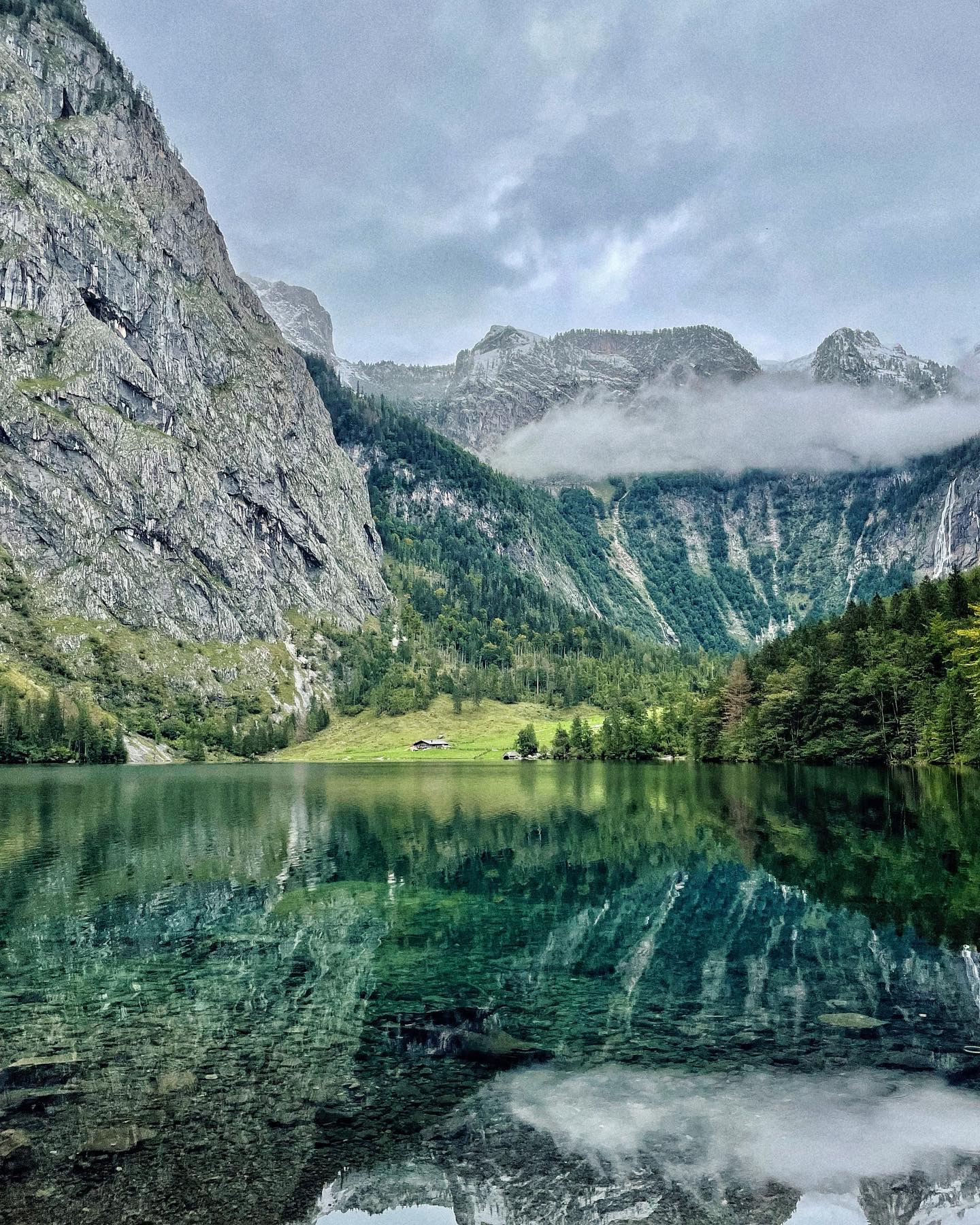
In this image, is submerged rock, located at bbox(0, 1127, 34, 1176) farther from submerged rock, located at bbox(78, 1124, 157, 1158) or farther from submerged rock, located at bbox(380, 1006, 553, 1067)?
submerged rock, located at bbox(380, 1006, 553, 1067)

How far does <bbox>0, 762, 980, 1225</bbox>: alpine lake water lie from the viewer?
12.8 metres

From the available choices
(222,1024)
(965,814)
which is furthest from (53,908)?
(965,814)

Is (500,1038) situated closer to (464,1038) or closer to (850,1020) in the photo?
(464,1038)

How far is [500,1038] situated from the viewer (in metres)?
19.5

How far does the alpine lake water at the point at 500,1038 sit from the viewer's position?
12.8m

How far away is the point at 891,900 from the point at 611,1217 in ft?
81.6

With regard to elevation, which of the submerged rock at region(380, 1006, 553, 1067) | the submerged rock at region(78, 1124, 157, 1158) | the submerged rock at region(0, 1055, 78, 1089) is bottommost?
the submerged rock at region(380, 1006, 553, 1067)

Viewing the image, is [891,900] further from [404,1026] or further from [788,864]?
[404,1026]

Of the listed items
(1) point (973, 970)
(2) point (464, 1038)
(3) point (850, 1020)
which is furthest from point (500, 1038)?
(1) point (973, 970)

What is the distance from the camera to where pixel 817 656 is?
130 m

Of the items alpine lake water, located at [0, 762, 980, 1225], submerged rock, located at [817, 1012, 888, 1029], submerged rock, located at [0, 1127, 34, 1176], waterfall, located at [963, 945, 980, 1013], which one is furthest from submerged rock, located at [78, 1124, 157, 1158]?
waterfall, located at [963, 945, 980, 1013]

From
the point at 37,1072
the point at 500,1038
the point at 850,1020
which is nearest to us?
the point at 37,1072

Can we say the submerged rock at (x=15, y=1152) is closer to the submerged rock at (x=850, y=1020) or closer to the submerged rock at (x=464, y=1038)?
the submerged rock at (x=464, y=1038)

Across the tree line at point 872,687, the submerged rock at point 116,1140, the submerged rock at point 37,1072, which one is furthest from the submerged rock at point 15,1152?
the tree line at point 872,687
